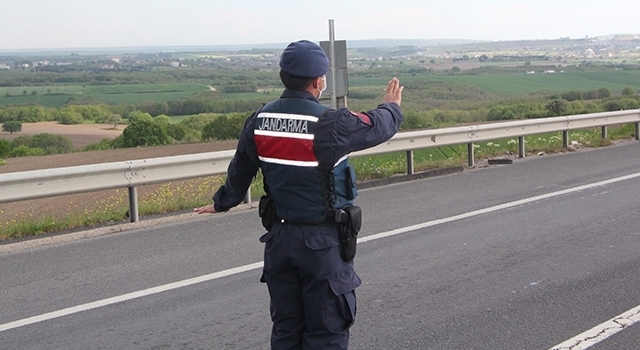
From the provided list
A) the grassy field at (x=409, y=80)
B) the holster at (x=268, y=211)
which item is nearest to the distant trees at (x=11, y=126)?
the grassy field at (x=409, y=80)

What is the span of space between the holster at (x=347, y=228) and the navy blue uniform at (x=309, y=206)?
0.03 meters

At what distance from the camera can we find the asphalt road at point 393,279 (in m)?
5.66

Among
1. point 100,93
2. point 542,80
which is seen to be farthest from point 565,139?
point 100,93

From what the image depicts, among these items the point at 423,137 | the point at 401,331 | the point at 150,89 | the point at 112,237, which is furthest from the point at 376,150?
the point at 150,89

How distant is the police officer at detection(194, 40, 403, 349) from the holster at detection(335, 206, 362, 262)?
2cm

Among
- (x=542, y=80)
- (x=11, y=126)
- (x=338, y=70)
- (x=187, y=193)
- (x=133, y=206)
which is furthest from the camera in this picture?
(x=542, y=80)

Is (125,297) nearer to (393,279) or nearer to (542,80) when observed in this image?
(393,279)

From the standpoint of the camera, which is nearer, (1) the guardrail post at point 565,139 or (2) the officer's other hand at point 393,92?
(2) the officer's other hand at point 393,92

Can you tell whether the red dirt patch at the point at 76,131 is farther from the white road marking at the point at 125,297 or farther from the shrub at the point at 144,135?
the white road marking at the point at 125,297

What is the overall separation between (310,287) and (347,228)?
297mm

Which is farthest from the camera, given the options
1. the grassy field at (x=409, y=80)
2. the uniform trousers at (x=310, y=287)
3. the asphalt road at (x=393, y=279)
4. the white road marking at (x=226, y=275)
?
the grassy field at (x=409, y=80)

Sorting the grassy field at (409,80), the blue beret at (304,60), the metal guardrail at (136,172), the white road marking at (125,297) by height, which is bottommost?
the grassy field at (409,80)

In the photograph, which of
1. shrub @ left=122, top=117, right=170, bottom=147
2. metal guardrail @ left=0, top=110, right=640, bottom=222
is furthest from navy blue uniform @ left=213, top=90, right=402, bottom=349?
shrub @ left=122, top=117, right=170, bottom=147

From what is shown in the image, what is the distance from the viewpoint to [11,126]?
1357 inches
